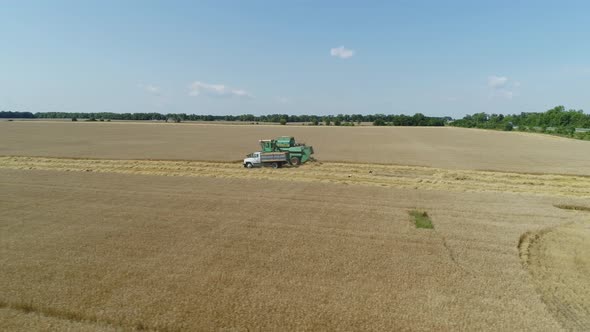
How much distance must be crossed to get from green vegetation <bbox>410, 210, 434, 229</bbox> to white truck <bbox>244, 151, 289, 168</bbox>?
16875 millimetres

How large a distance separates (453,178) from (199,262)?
77.3 ft

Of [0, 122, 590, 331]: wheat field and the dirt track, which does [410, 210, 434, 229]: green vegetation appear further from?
the dirt track

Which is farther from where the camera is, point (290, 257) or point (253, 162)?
point (253, 162)

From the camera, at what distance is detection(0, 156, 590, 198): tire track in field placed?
78.0 feet

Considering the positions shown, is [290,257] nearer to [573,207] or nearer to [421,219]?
[421,219]

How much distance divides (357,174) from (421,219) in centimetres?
1317

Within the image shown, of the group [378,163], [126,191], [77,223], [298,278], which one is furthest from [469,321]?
[378,163]

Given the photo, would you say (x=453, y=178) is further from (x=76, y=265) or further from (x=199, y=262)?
(x=76, y=265)

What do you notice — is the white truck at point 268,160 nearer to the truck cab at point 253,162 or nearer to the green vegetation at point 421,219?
the truck cab at point 253,162

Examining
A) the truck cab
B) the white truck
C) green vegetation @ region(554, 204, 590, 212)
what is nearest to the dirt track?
green vegetation @ region(554, 204, 590, 212)

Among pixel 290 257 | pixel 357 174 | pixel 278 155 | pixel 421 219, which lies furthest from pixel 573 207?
pixel 278 155

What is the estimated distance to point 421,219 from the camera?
15.8 m

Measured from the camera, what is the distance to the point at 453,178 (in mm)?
26938

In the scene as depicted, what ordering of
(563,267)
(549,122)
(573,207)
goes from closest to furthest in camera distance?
(563,267) < (573,207) < (549,122)
